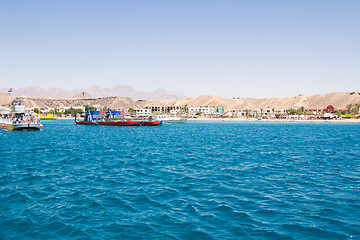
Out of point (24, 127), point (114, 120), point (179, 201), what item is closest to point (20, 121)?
point (24, 127)

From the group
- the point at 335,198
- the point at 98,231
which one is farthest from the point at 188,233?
the point at 335,198

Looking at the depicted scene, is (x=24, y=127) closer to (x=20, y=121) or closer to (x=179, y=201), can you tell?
(x=20, y=121)

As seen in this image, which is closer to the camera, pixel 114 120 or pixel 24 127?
pixel 24 127

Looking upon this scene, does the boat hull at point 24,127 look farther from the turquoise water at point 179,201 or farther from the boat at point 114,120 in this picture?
the turquoise water at point 179,201

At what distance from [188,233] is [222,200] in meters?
5.39

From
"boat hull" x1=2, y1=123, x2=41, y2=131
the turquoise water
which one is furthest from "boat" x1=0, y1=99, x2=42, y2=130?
the turquoise water

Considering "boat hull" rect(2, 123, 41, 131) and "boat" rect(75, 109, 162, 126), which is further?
"boat" rect(75, 109, 162, 126)

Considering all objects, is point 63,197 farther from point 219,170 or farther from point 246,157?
point 246,157

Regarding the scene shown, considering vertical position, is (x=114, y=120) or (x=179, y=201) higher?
(x=114, y=120)

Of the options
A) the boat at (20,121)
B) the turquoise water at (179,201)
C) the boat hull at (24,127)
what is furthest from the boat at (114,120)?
the turquoise water at (179,201)

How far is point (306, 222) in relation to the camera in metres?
14.4

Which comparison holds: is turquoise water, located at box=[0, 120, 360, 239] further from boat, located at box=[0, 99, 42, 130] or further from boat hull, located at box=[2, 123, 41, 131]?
boat, located at box=[0, 99, 42, 130]

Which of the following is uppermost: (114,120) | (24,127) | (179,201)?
(114,120)

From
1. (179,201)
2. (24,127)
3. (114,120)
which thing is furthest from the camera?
(114,120)
